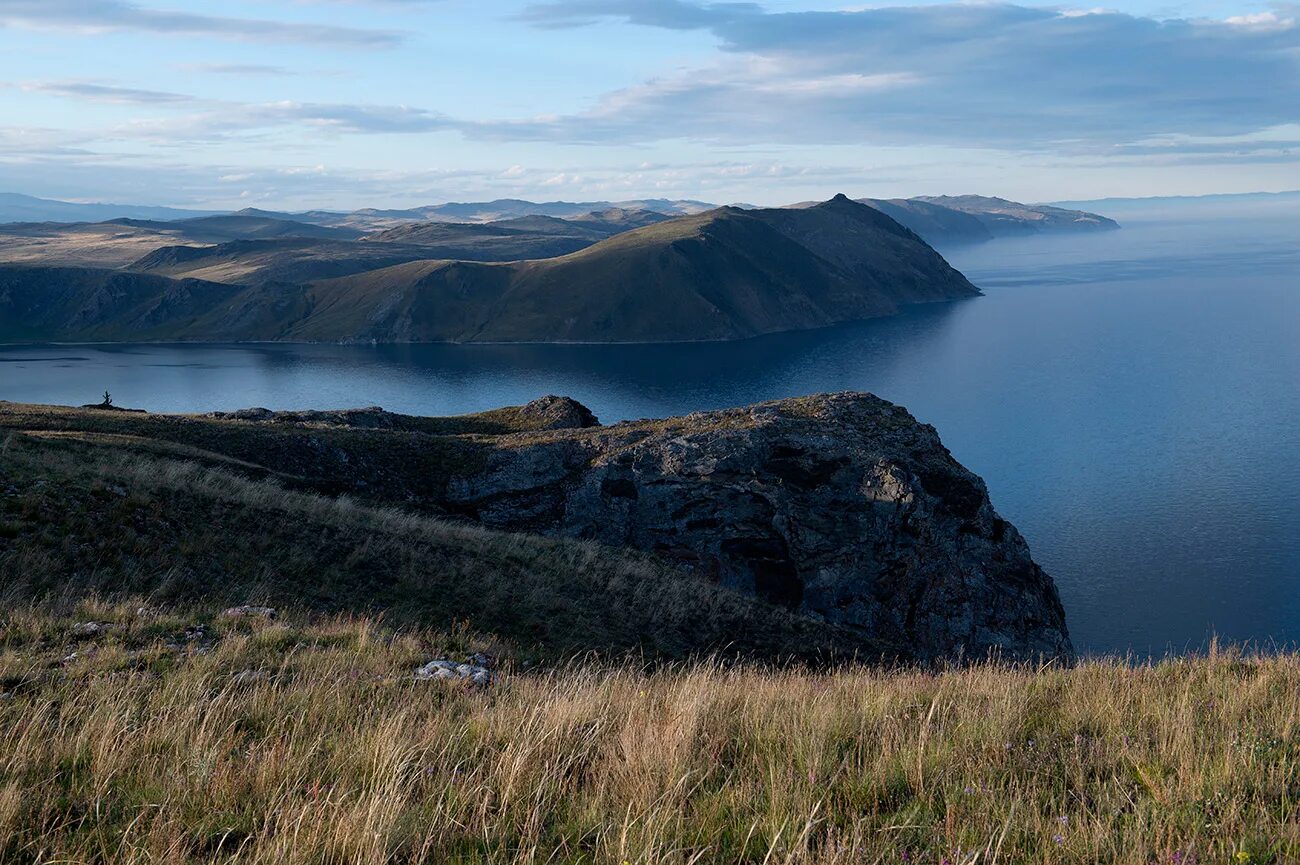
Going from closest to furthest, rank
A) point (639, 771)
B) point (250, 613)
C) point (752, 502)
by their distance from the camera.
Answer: point (639, 771) < point (250, 613) < point (752, 502)

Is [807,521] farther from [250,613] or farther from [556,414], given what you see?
[250,613]

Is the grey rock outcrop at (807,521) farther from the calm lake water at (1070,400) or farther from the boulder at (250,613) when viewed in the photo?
the boulder at (250,613)

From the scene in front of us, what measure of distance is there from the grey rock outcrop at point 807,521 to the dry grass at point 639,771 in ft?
107

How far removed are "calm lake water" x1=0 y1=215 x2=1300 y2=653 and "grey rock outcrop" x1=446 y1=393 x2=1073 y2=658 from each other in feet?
31.5

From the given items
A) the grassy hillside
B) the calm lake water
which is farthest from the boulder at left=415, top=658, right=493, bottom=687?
the calm lake water

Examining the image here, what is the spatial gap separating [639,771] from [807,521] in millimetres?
37796

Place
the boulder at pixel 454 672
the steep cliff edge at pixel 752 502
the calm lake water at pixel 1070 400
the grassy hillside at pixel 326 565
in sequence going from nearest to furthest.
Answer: the boulder at pixel 454 672
the grassy hillside at pixel 326 565
the steep cliff edge at pixel 752 502
the calm lake water at pixel 1070 400

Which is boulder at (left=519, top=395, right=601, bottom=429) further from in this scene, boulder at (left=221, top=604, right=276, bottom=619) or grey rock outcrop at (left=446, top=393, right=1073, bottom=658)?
boulder at (left=221, top=604, right=276, bottom=619)

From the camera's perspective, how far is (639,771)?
6367mm

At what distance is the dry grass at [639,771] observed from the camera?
5.33 meters

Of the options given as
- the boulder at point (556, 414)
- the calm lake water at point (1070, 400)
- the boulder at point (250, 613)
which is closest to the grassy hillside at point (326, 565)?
the boulder at point (250, 613)

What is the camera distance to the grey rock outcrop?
41.9 metres

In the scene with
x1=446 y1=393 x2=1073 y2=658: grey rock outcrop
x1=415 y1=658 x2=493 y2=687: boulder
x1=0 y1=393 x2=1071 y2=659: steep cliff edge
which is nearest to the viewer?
x1=415 y1=658 x2=493 y2=687: boulder

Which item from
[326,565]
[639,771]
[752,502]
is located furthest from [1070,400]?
[639,771]
